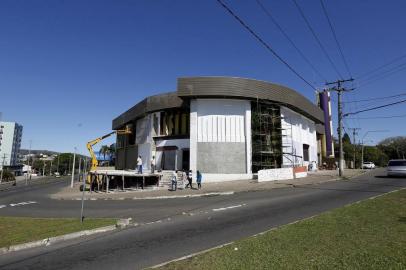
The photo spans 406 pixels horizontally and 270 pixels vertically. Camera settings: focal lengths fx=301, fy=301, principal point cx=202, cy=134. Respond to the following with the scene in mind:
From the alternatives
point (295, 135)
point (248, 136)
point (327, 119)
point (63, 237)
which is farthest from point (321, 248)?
point (327, 119)

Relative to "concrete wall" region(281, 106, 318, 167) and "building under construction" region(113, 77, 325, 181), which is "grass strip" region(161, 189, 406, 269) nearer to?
"building under construction" region(113, 77, 325, 181)

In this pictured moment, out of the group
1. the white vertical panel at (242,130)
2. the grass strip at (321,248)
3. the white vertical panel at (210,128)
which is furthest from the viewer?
the white vertical panel at (242,130)

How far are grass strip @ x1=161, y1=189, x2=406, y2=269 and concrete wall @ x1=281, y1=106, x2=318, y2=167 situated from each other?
25.8 m

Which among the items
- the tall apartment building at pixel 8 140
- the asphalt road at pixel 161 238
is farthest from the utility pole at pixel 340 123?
the tall apartment building at pixel 8 140

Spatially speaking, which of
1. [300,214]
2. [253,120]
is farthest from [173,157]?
[300,214]

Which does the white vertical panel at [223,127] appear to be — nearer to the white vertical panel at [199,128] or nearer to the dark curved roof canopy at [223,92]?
the white vertical panel at [199,128]

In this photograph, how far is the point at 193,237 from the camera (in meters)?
8.36

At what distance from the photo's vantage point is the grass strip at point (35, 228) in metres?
8.82

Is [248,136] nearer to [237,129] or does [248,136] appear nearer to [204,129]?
[237,129]

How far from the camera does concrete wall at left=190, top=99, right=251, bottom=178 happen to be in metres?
29.8

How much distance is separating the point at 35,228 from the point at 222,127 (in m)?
22.1

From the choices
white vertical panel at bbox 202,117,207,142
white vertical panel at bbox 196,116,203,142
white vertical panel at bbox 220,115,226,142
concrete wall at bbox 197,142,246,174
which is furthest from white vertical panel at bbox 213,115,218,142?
white vertical panel at bbox 196,116,203,142

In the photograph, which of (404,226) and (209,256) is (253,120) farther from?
(209,256)

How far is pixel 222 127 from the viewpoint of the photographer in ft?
100
